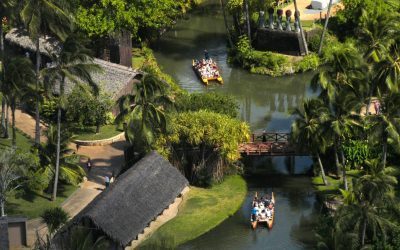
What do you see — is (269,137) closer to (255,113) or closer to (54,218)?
(255,113)

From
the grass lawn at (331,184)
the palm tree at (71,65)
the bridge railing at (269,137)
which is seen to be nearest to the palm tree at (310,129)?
the grass lawn at (331,184)

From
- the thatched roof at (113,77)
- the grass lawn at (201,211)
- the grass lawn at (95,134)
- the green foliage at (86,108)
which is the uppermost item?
the thatched roof at (113,77)

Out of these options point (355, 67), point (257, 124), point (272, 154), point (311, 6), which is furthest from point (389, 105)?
point (311, 6)

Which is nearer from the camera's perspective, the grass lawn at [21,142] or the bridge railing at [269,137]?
the bridge railing at [269,137]

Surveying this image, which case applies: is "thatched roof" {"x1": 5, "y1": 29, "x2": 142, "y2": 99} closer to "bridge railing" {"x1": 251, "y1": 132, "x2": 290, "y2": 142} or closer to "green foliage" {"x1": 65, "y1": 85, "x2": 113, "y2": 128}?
"green foliage" {"x1": 65, "y1": 85, "x2": 113, "y2": 128}

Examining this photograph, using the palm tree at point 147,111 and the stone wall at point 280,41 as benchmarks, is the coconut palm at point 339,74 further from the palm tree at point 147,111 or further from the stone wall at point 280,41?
the stone wall at point 280,41

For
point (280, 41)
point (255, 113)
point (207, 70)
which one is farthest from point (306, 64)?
point (255, 113)

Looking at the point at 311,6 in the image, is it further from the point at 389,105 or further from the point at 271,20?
the point at 389,105
